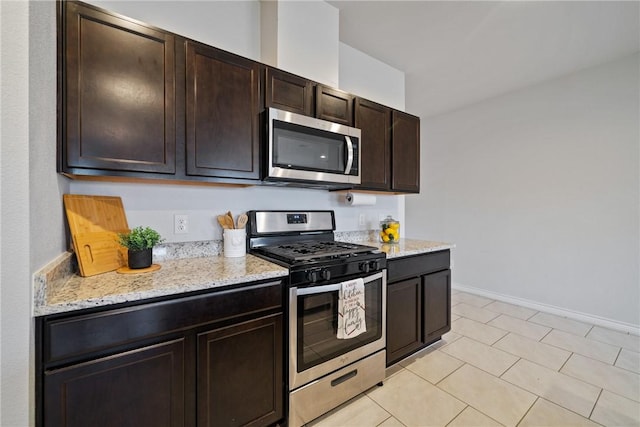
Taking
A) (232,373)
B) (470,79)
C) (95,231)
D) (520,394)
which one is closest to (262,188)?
(95,231)

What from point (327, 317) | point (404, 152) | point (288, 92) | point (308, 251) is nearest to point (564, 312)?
point (404, 152)

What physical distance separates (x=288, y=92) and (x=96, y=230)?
1.36 m

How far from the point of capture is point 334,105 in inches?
78.9

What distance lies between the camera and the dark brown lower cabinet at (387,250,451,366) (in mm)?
1961

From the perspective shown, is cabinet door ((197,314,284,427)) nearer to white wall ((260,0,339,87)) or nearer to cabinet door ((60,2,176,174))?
cabinet door ((60,2,176,174))

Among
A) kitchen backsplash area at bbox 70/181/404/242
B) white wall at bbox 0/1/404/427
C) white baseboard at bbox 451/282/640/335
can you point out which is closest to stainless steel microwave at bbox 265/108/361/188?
kitchen backsplash area at bbox 70/181/404/242

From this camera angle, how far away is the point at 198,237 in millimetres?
1738

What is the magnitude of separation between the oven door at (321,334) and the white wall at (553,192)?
9.22ft

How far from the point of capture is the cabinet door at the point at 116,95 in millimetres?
1147

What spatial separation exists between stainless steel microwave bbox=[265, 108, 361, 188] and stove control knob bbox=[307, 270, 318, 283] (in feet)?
2.04

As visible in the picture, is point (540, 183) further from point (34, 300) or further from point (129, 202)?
point (34, 300)

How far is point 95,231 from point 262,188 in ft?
3.34

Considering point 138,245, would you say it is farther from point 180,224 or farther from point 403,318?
point 403,318

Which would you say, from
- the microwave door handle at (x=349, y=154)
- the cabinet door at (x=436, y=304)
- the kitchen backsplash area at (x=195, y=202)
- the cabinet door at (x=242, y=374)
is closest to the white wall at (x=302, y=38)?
the microwave door handle at (x=349, y=154)
